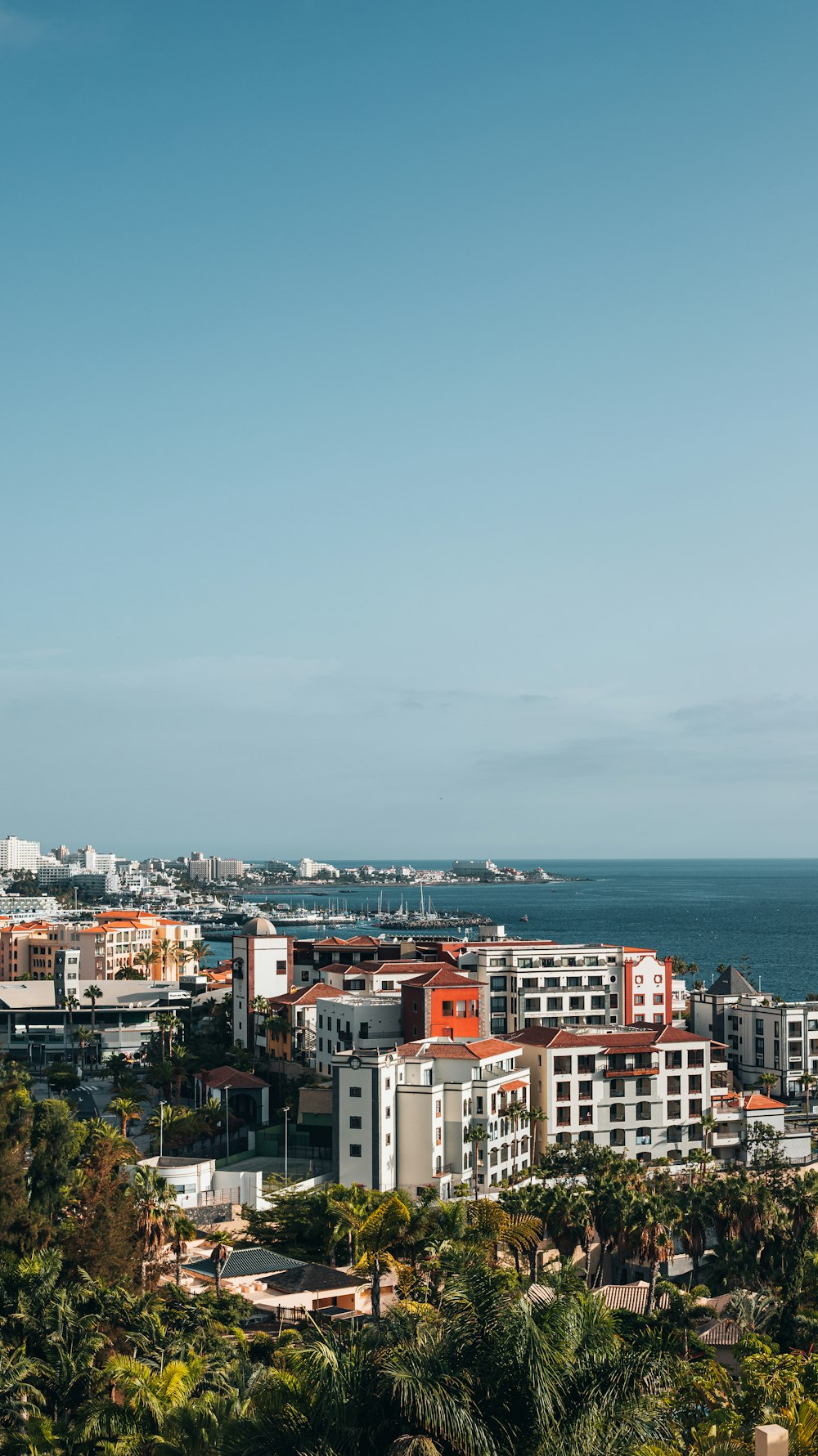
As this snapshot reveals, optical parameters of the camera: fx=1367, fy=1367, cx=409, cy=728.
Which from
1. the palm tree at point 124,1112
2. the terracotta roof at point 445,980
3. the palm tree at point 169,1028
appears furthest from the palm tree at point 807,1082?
the palm tree at point 169,1028

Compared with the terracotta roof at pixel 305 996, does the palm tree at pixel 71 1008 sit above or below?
below

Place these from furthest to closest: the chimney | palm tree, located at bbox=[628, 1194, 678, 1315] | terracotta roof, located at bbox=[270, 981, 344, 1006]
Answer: terracotta roof, located at bbox=[270, 981, 344, 1006], palm tree, located at bbox=[628, 1194, 678, 1315], the chimney

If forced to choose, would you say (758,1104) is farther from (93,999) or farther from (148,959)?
(148,959)

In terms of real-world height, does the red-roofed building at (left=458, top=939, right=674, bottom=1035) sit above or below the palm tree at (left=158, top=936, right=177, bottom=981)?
above

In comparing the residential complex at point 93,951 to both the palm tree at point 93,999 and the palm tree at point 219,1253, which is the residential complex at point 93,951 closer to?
the palm tree at point 93,999

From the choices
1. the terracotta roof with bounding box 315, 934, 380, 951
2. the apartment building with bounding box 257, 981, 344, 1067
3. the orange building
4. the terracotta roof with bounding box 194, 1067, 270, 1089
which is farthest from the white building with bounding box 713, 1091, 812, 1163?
the terracotta roof with bounding box 315, 934, 380, 951

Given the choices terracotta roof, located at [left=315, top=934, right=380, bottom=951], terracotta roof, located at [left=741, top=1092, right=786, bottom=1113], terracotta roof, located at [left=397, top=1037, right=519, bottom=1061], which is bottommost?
terracotta roof, located at [left=741, top=1092, right=786, bottom=1113]

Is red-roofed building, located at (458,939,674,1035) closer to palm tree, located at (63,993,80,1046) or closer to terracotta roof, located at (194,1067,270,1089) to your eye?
terracotta roof, located at (194,1067,270,1089)
